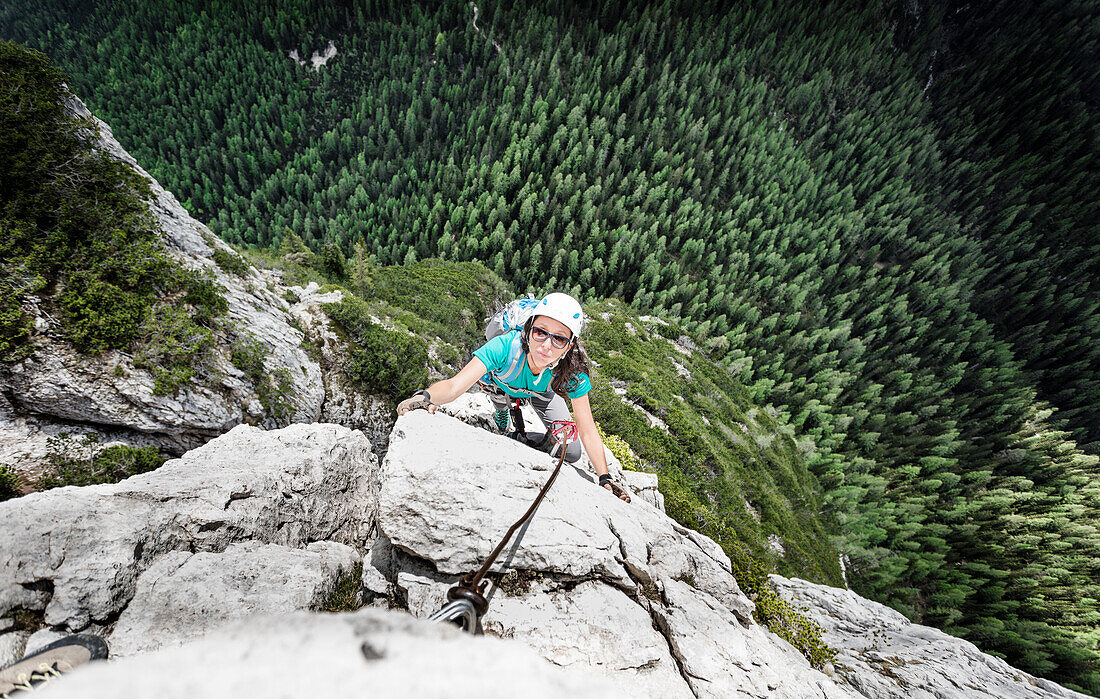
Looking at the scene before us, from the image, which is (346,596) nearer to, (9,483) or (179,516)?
(179,516)

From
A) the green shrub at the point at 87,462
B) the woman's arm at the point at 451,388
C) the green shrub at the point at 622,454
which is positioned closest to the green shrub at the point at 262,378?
the green shrub at the point at 87,462

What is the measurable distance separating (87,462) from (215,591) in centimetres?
286

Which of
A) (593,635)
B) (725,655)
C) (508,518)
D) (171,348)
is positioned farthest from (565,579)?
(171,348)

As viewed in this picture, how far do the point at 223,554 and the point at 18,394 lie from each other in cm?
326

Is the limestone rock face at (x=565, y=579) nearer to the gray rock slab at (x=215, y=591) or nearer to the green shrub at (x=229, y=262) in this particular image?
the gray rock slab at (x=215, y=591)

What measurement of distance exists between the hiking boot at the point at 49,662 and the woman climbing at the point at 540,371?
2097mm

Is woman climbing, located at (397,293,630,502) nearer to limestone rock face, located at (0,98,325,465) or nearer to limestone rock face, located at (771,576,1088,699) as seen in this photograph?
limestone rock face, located at (0,98,325,465)

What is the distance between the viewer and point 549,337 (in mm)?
3646

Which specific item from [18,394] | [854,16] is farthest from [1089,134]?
[18,394]

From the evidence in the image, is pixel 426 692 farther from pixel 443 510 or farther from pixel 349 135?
pixel 349 135

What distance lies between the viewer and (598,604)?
3.09 meters

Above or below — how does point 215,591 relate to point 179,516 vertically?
below

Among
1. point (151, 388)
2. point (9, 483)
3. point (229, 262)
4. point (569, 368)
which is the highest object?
point (229, 262)

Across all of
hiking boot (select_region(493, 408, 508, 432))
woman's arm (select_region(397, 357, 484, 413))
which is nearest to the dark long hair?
woman's arm (select_region(397, 357, 484, 413))
